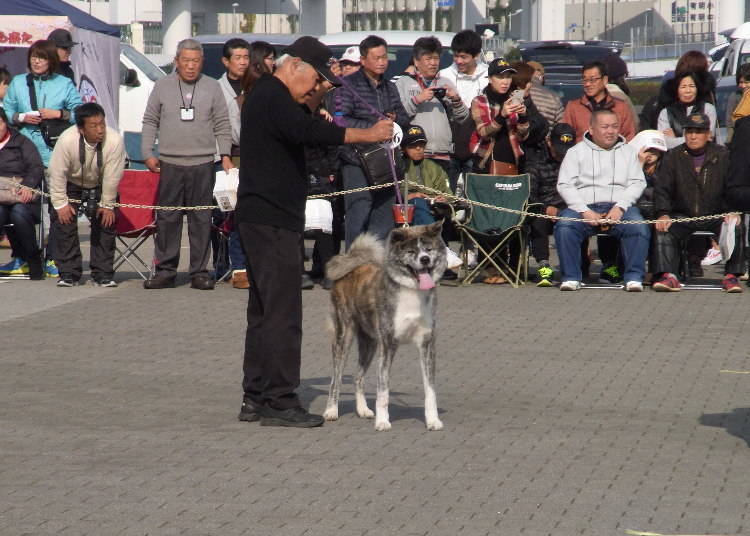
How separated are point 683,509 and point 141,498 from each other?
2458 mm

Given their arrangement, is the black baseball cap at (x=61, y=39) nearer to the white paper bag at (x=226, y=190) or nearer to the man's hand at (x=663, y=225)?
the white paper bag at (x=226, y=190)

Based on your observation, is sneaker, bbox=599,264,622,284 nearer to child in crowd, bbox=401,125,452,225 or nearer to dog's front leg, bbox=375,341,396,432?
child in crowd, bbox=401,125,452,225

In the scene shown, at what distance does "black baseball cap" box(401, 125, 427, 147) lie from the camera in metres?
14.3

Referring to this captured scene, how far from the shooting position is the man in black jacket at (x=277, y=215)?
809 centimetres

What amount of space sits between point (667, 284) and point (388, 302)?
20.5 ft

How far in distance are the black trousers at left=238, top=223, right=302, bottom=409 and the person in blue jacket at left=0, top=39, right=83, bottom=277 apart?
25.1ft

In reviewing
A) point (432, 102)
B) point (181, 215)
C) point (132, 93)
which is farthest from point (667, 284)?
point (132, 93)

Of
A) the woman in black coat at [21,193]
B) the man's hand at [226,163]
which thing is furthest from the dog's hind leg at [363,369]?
the woman in black coat at [21,193]

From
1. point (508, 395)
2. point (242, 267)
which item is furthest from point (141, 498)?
point (242, 267)

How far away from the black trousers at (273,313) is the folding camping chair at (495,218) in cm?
603

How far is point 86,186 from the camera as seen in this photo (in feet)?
46.7

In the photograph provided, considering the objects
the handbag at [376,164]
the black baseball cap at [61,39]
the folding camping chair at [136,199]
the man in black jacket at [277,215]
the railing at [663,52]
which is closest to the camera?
the man in black jacket at [277,215]

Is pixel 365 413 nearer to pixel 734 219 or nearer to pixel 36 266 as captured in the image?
pixel 734 219

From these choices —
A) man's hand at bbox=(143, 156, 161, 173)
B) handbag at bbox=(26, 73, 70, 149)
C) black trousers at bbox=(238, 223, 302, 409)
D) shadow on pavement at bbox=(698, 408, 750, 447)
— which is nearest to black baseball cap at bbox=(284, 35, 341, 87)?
black trousers at bbox=(238, 223, 302, 409)
